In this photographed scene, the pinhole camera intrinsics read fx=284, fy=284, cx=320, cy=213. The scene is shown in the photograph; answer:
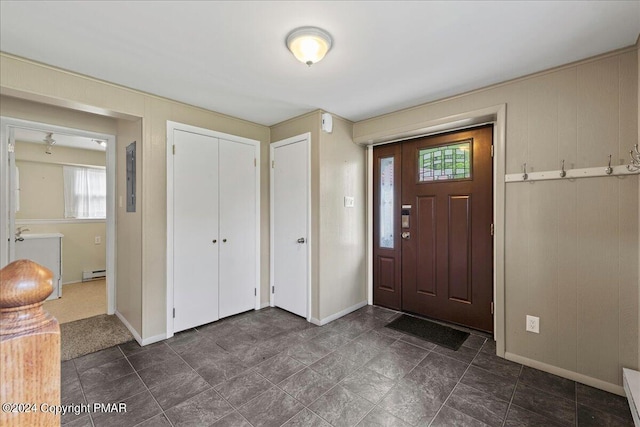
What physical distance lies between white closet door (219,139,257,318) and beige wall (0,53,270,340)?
0.48 m

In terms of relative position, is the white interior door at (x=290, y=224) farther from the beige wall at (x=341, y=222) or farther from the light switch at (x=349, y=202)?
the light switch at (x=349, y=202)

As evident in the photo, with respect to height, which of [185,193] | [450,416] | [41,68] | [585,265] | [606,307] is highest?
[41,68]

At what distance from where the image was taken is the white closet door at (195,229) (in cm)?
292

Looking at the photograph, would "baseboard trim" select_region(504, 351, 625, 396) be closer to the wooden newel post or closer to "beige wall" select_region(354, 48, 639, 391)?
"beige wall" select_region(354, 48, 639, 391)

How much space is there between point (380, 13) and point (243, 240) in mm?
2701

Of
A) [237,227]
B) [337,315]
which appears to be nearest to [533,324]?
[337,315]

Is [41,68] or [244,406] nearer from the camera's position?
[244,406]

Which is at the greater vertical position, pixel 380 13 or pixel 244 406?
pixel 380 13

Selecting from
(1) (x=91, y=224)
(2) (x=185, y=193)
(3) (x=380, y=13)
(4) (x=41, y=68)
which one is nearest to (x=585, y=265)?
(3) (x=380, y=13)

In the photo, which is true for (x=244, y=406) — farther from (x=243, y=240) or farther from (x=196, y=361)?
(x=243, y=240)

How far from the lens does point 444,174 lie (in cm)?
314

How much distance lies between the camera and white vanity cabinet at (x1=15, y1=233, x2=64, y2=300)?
3997mm

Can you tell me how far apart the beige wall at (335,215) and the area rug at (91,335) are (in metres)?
2.01

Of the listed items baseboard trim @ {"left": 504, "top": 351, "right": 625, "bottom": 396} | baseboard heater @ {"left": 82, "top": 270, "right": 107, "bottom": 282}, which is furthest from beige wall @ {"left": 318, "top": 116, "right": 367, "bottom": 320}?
baseboard heater @ {"left": 82, "top": 270, "right": 107, "bottom": 282}
